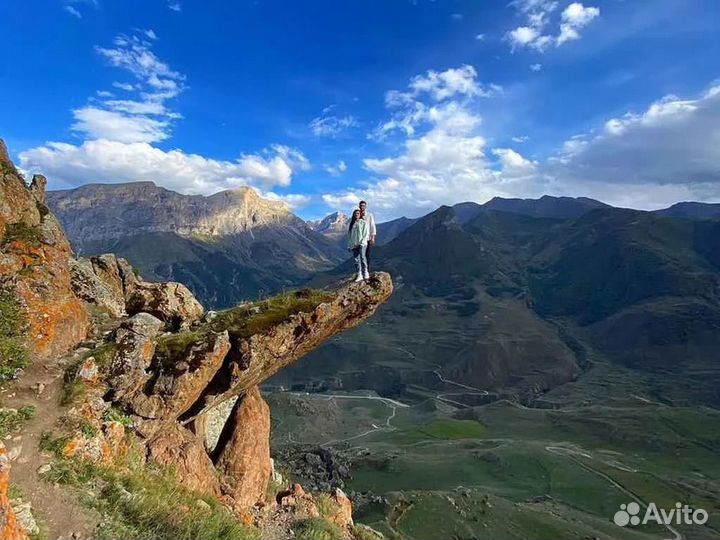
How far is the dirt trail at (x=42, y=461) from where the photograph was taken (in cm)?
992

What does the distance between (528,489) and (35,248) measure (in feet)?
275

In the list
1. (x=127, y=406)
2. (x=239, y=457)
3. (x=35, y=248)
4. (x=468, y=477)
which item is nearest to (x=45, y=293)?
(x=35, y=248)

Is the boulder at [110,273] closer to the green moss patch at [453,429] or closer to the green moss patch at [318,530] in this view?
the green moss patch at [318,530]

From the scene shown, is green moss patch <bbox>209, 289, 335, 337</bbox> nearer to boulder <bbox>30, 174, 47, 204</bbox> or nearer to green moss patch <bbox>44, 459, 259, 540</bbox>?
green moss patch <bbox>44, 459, 259, 540</bbox>

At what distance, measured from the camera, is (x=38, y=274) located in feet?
54.2

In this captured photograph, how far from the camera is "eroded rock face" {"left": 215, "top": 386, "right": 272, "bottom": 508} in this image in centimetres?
1944

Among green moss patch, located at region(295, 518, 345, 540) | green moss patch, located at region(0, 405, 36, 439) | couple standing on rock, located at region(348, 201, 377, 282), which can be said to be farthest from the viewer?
couple standing on rock, located at region(348, 201, 377, 282)

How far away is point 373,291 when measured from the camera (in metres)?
21.2

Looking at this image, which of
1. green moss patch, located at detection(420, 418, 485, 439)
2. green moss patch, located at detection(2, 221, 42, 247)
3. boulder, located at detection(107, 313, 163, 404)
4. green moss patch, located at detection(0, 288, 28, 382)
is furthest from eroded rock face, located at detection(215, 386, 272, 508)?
green moss patch, located at detection(420, 418, 485, 439)

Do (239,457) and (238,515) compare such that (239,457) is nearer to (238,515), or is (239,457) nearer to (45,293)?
(238,515)

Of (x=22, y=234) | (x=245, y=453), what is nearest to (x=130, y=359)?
(x=22, y=234)

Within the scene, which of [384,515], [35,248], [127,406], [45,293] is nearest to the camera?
[127,406]

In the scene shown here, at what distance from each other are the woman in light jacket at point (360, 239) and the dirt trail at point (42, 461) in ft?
40.1

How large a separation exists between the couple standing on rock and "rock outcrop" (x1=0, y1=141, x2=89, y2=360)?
11178 mm
